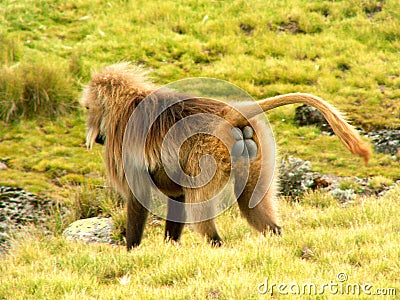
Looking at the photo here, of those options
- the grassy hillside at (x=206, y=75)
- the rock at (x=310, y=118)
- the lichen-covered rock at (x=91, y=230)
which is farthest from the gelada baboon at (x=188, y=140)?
the rock at (x=310, y=118)

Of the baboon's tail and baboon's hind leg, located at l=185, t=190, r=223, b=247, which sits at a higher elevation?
the baboon's tail

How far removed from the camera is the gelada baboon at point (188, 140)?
4.93m

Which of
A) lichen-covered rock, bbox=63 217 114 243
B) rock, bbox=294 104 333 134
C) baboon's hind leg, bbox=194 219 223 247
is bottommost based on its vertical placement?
lichen-covered rock, bbox=63 217 114 243

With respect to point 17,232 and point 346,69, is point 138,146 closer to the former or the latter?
point 17,232

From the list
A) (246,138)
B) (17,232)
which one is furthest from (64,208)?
(246,138)

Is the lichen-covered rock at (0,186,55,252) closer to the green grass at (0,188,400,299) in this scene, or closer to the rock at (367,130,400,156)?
the green grass at (0,188,400,299)

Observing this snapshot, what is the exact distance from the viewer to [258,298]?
374cm

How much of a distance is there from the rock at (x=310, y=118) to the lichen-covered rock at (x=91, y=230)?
12.0ft

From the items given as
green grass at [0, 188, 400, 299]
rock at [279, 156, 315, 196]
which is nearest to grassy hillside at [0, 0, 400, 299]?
green grass at [0, 188, 400, 299]

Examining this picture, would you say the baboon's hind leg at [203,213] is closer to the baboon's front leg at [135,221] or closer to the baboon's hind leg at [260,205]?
the baboon's hind leg at [260,205]

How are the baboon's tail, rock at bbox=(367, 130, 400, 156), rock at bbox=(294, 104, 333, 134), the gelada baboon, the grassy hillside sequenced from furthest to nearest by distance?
rock at bbox=(294, 104, 333, 134)
rock at bbox=(367, 130, 400, 156)
the gelada baboon
the baboon's tail
the grassy hillside

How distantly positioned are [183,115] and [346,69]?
567 centimetres

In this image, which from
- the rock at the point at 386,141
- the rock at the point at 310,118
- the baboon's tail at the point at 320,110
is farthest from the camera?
the rock at the point at 310,118

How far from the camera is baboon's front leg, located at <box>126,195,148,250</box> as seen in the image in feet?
17.8
